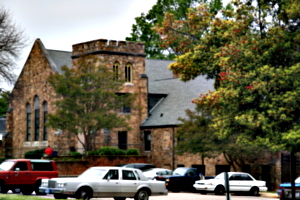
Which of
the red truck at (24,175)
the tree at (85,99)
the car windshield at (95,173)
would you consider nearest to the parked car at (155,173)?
the red truck at (24,175)

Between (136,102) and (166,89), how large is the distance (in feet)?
14.2

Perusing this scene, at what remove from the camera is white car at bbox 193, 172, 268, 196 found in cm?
3584

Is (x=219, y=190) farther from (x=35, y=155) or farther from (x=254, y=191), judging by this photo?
(x=35, y=155)

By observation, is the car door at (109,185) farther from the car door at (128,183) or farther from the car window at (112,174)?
the car door at (128,183)

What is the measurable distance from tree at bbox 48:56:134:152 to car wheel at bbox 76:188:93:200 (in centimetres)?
2201

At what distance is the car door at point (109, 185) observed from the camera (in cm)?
2641

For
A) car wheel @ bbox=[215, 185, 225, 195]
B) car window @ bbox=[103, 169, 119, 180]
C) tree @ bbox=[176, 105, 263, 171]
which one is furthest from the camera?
tree @ bbox=[176, 105, 263, 171]

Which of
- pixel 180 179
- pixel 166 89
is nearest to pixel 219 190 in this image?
pixel 180 179

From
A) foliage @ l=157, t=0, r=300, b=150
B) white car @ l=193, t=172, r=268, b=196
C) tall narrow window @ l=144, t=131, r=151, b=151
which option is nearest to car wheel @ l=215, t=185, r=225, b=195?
white car @ l=193, t=172, r=268, b=196

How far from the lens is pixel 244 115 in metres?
25.3

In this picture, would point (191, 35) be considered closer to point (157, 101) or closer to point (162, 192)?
point (162, 192)

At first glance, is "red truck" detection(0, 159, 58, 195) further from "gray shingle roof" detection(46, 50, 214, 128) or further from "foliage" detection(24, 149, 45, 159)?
"gray shingle roof" detection(46, 50, 214, 128)

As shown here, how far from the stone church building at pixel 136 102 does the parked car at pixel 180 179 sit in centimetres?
1010

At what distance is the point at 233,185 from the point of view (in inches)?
1439
